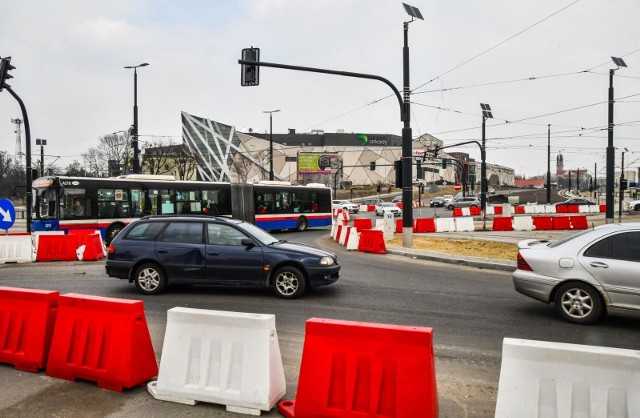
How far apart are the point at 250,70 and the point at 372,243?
707 centimetres

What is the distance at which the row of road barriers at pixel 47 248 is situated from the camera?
1592 centimetres

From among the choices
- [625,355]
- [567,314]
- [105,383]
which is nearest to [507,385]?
[625,355]

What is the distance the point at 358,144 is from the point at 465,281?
11605cm

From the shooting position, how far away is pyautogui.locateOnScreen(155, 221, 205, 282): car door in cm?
983

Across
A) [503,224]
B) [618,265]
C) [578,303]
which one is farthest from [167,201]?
[618,265]

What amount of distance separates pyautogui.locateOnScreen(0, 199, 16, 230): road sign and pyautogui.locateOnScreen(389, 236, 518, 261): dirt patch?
1282 centimetres

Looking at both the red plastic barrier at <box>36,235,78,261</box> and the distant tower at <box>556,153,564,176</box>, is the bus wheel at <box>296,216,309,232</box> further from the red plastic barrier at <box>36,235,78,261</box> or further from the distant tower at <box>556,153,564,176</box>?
the distant tower at <box>556,153,564,176</box>

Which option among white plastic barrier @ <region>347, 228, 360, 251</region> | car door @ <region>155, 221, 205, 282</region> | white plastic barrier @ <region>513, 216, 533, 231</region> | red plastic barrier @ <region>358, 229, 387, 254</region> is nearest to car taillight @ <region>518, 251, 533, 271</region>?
car door @ <region>155, 221, 205, 282</region>

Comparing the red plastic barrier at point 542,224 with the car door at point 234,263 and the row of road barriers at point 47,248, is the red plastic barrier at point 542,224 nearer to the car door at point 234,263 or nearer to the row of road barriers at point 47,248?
the row of road barriers at point 47,248

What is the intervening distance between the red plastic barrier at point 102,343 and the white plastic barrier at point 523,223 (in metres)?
28.6

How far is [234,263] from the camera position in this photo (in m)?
9.70

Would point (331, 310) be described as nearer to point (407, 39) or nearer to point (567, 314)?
point (567, 314)

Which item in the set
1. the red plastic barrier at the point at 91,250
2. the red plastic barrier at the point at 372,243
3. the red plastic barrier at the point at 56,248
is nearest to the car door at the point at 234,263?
the red plastic barrier at the point at 91,250

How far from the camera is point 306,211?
1238 inches
